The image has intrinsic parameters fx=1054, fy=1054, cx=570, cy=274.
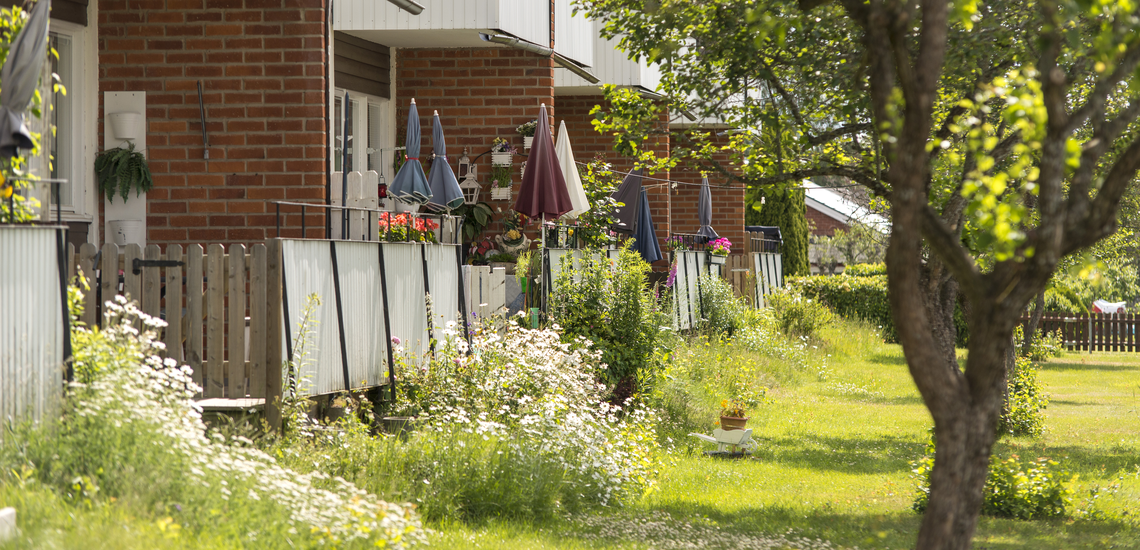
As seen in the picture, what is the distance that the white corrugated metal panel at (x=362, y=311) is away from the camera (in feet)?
25.6

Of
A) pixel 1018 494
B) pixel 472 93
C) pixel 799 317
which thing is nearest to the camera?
pixel 1018 494

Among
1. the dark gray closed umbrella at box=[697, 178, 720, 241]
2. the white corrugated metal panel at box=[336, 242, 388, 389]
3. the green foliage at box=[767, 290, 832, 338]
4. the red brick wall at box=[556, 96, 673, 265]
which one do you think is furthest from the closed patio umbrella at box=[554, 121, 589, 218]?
the green foliage at box=[767, 290, 832, 338]

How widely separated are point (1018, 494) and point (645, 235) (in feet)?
29.4

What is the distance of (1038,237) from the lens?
130 inches

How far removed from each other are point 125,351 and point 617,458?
363 centimetres

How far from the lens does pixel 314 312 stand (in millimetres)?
7320

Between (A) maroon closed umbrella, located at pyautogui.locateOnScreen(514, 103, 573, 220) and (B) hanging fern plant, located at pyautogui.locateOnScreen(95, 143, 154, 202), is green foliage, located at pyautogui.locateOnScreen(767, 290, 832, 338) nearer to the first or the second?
(A) maroon closed umbrella, located at pyautogui.locateOnScreen(514, 103, 573, 220)

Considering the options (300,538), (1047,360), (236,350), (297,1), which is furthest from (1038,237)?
(1047,360)

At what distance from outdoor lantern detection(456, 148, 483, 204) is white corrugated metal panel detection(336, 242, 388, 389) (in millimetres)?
4567

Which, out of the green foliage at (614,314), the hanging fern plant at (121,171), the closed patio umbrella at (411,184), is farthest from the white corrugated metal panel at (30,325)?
the green foliage at (614,314)

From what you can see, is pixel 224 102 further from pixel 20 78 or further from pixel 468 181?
pixel 468 181

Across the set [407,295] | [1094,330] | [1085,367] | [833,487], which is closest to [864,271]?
[1094,330]

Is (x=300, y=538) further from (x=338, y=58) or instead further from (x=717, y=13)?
(x=338, y=58)

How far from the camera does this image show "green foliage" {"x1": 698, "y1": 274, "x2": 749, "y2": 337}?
18.2 meters
